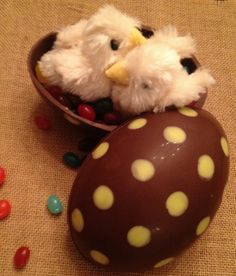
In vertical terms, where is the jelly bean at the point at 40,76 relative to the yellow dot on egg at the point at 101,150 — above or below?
above

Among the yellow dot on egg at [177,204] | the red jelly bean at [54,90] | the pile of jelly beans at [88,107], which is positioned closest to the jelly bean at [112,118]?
the pile of jelly beans at [88,107]

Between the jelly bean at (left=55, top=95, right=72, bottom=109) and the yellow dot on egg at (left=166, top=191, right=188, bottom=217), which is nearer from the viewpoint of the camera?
the yellow dot on egg at (left=166, top=191, right=188, bottom=217)

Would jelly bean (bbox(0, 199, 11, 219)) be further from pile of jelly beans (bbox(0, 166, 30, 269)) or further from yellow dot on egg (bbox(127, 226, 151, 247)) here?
yellow dot on egg (bbox(127, 226, 151, 247))

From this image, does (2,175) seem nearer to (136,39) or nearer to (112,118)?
(112,118)

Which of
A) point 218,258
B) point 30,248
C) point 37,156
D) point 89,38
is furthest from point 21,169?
point 218,258

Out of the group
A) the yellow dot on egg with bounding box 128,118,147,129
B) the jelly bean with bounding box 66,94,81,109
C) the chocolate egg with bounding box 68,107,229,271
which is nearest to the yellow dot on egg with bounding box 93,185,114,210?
the chocolate egg with bounding box 68,107,229,271

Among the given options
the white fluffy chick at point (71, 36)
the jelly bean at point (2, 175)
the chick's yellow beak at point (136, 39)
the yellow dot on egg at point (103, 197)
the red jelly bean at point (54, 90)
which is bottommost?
the jelly bean at point (2, 175)

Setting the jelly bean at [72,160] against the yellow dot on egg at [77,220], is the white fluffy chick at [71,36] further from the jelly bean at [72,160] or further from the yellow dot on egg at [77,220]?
the yellow dot on egg at [77,220]
